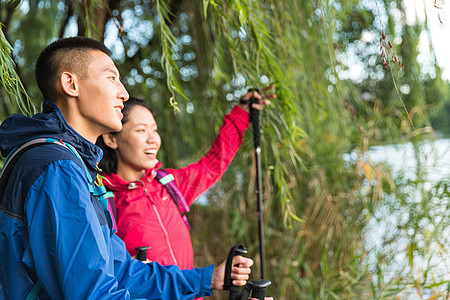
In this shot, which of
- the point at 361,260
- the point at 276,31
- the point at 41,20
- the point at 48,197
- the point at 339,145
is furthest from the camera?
the point at 41,20

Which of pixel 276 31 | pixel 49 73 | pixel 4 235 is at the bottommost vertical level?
pixel 4 235

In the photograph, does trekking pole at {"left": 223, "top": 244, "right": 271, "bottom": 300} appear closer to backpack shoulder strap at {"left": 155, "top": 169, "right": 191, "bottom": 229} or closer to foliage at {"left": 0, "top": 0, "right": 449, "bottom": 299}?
backpack shoulder strap at {"left": 155, "top": 169, "right": 191, "bottom": 229}

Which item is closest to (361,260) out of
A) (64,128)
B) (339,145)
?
(339,145)

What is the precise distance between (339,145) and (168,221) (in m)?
1.38

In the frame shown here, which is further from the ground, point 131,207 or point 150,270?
point 131,207

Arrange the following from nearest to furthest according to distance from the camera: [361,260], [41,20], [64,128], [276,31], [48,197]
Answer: [48,197] → [64,128] → [276,31] → [361,260] → [41,20]

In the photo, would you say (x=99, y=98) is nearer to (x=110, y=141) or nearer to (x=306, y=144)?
(x=110, y=141)

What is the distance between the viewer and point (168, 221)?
1.56 metres

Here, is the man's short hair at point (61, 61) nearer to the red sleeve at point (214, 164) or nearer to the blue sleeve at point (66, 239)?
the blue sleeve at point (66, 239)

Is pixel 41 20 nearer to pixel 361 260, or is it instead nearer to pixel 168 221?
pixel 168 221

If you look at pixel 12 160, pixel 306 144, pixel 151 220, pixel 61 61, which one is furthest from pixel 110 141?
pixel 306 144

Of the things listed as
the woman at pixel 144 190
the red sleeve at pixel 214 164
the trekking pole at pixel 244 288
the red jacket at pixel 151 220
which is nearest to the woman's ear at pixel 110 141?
the woman at pixel 144 190

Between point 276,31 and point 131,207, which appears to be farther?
point 276,31

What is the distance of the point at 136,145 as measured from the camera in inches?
62.0
